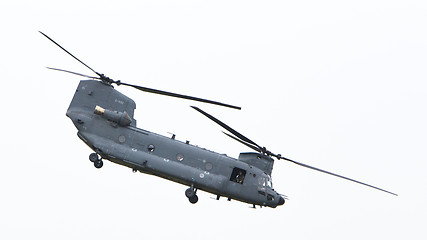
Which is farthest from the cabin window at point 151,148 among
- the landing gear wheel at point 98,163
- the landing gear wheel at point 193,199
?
the landing gear wheel at point 193,199

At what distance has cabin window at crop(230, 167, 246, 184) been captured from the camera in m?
37.9

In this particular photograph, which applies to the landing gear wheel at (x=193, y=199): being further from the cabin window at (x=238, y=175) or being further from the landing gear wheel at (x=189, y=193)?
the cabin window at (x=238, y=175)

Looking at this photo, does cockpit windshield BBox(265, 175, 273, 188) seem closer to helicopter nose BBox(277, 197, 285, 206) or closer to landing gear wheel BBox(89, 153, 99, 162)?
helicopter nose BBox(277, 197, 285, 206)

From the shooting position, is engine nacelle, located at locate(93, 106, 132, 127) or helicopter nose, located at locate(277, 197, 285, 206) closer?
engine nacelle, located at locate(93, 106, 132, 127)

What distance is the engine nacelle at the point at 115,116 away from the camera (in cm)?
3819

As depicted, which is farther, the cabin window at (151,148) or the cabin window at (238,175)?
the cabin window at (238,175)

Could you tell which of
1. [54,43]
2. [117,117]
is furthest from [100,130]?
[54,43]

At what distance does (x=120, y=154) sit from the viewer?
37438mm

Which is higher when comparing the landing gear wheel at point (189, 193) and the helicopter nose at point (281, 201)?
the helicopter nose at point (281, 201)

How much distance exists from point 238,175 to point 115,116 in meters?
9.00

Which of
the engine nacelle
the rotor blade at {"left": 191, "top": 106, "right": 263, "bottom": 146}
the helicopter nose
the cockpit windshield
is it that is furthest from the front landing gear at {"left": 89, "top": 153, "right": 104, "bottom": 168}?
the helicopter nose

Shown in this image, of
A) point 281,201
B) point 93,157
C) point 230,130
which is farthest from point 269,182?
point 93,157

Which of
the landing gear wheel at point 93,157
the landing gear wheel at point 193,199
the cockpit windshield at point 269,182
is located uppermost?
the cockpit windshield at point 269,182

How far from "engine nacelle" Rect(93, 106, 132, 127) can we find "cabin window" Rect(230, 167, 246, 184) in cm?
770
